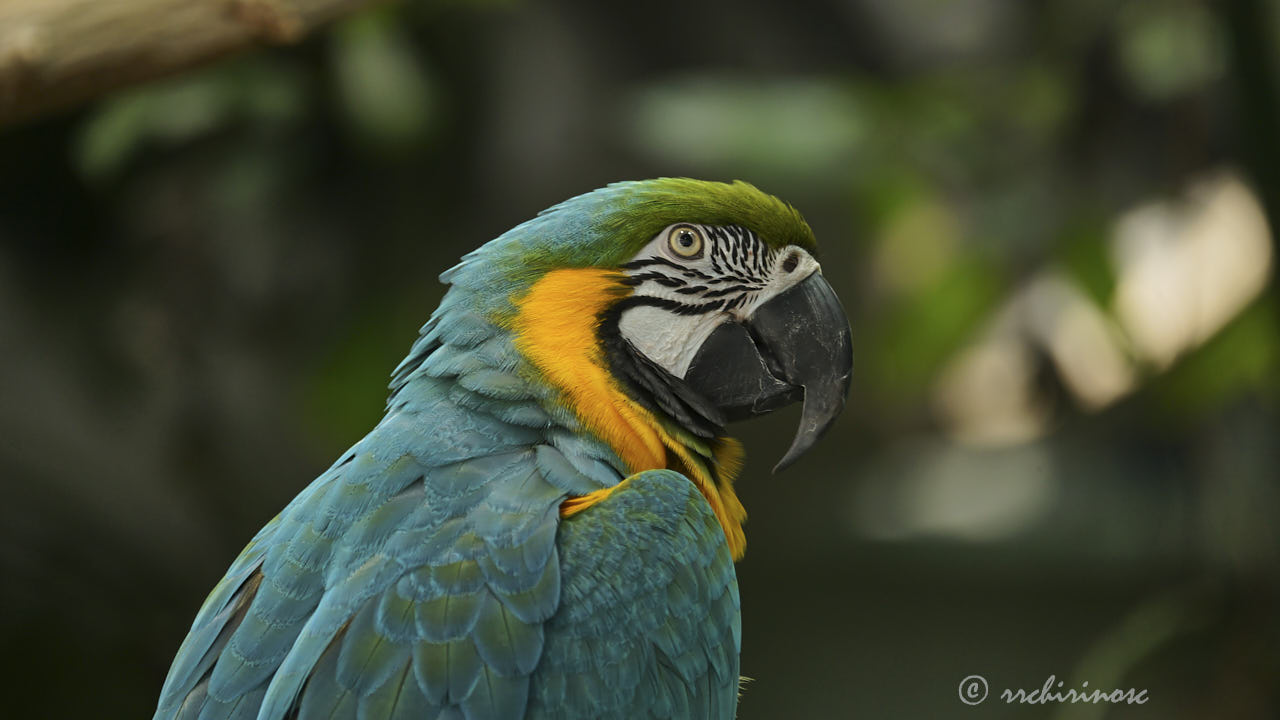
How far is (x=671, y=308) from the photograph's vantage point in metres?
1.51

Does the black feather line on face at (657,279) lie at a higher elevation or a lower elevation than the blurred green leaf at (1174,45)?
higher

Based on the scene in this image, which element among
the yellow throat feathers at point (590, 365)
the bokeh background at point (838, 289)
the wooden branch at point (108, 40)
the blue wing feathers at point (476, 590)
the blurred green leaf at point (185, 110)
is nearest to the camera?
the blue wing feathers at point (476, 590)

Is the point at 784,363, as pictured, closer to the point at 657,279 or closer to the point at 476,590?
the point at 657,279

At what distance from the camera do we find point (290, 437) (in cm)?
362

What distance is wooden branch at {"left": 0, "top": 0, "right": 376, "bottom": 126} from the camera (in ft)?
6.27

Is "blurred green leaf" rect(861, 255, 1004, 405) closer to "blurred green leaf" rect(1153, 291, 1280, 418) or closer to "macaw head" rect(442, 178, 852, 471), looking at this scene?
"blurred green leaf" rect(1153, 291, 1280, 418)

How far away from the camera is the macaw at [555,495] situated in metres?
1.15

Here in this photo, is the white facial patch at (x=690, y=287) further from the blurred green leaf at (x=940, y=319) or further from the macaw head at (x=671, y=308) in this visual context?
the blurred green leaf at (x=940, y=319)

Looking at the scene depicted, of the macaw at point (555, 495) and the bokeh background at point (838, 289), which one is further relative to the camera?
the bokeh background at point (838, 289)

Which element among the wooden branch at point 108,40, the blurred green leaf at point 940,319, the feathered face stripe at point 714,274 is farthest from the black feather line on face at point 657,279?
the blurred green leaf at point 940,319

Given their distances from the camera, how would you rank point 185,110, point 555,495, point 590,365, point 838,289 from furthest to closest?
1. point 838,289
2. point 185,110
3. point 590,365
4. point 555,495

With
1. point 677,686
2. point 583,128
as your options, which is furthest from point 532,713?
point 583,128

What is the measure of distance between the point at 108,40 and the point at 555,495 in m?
1.33

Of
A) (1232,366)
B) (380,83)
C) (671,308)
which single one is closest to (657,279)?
(671,308)
